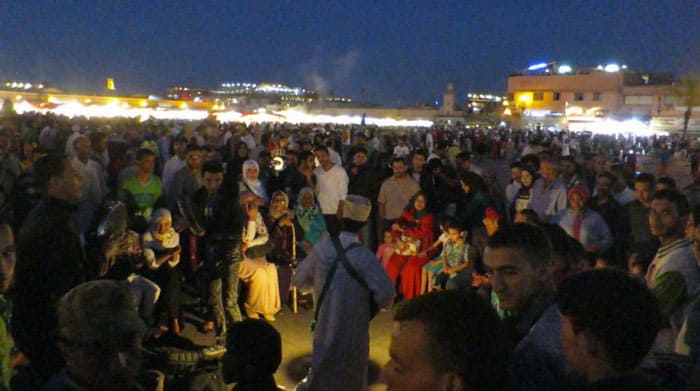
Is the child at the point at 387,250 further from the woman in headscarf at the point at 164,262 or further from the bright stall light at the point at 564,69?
the bright stall light at the point at 564,69

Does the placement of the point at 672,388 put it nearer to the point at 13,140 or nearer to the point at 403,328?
the point at 403,328

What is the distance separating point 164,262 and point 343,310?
319cm

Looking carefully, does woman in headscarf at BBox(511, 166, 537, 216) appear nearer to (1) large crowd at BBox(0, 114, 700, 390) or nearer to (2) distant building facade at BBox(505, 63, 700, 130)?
(1) large crowd at BBox(0, 114, 700, 390)

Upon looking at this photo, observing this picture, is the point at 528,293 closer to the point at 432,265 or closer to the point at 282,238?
the point at 432,265

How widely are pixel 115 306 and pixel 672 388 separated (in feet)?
6.79

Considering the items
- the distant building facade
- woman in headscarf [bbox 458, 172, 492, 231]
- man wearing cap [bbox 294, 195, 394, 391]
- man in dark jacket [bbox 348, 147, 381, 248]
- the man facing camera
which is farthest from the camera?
the distant building facade

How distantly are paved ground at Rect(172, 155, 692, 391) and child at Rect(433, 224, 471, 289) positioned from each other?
0.83 m

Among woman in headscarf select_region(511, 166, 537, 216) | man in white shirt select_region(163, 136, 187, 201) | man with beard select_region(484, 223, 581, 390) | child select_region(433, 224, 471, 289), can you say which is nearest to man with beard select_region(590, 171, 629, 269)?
woman in headscarf select_region(511, 166, 537, 216)

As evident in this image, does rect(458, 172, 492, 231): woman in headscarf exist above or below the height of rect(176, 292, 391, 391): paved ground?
above

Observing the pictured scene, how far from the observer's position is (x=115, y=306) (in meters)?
2.29

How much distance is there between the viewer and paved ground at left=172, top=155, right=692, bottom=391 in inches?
231

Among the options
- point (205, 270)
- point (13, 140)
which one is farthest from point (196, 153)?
point (13, 140)

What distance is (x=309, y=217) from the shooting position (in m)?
7.98

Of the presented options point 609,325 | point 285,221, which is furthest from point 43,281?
point 285,221
